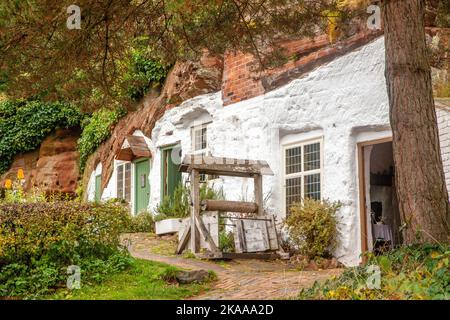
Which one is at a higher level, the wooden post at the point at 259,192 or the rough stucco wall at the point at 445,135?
the rough stucco wall at the point at 445,135

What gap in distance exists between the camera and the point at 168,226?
15.1 metres

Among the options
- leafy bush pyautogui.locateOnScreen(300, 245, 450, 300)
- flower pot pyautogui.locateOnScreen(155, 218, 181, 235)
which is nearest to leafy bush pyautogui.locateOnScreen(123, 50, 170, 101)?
flower pot pyautogui.locateOnScreen(155, 218, 181, 235)

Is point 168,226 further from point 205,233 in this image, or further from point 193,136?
point 205,233

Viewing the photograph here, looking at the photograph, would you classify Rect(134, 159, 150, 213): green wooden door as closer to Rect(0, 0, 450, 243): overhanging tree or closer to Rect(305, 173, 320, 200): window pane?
Rect(305, 173, 320, 200): window pane

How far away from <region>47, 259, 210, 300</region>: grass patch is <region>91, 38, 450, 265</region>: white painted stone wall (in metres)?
3.93

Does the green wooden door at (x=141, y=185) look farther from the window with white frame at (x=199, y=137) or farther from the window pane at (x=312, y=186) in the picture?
the window pane at (x=312, y=186)

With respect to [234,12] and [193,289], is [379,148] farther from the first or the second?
[193,289]

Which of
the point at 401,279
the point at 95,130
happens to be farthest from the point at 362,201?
the point at 95,130

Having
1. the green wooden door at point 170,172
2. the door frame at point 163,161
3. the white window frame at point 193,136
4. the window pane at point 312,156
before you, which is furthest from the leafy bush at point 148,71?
the window pane at point 312,156

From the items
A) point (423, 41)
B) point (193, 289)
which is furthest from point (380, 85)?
point (193, 289)

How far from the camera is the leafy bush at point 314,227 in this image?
39.7 feet

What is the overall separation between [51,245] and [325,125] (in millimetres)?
5682

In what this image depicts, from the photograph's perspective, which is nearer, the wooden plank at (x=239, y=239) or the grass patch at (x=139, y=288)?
the grass patch at (x=139, y=288)

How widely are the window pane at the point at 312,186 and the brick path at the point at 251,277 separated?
1676mm
